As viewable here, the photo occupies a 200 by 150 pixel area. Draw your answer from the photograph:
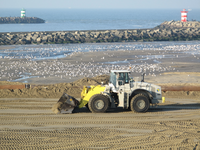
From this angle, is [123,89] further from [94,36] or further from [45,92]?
[94,36]

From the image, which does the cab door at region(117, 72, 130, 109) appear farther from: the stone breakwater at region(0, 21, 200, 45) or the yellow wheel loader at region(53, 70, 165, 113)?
the stone breakwater at region(0, 21, 200, 45)

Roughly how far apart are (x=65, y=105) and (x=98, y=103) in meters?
1.37

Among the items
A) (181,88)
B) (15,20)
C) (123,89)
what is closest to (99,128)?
(123,89)

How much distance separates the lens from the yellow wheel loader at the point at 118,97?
37.6 ft

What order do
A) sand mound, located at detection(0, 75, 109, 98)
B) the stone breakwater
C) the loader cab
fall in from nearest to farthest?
the loader cab, sand mound, located at detection(0, 75, 109, 98), the stone breakwater

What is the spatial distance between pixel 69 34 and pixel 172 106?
128 ft

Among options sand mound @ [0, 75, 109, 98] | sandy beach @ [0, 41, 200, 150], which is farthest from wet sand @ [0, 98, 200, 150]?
sand mound @ [0, 75, 109, 98]

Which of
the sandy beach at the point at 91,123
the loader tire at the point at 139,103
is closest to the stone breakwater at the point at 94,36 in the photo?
the sandy beach at the point at 91,123

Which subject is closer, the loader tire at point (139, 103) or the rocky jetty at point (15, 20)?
the loader tire at point (139, 103)

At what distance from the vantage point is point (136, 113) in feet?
38.7

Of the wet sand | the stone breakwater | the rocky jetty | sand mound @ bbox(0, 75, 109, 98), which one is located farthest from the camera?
the rocky jetty

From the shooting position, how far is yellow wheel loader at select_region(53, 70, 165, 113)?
11461mm

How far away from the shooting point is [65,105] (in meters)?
11.6

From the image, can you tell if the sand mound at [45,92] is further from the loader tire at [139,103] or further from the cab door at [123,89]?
the loader tire at [139,103]
